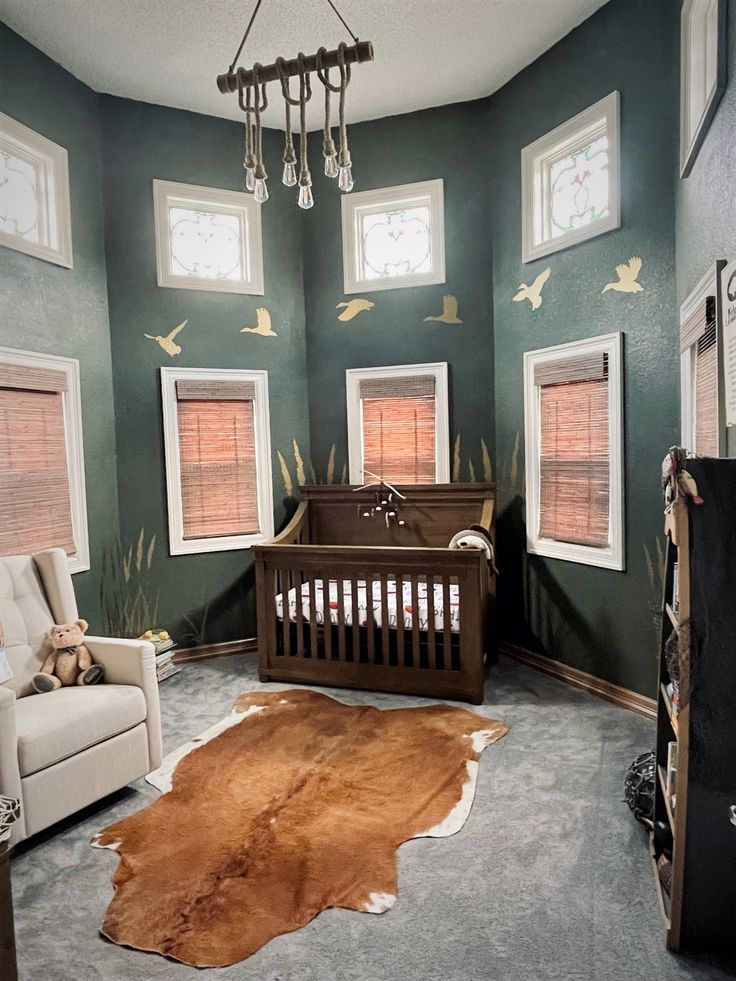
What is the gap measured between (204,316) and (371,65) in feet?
5.97

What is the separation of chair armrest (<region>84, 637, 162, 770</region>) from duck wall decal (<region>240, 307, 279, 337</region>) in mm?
2456

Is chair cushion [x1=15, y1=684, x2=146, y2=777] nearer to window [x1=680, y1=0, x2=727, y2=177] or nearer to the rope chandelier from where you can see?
the rope chandelier

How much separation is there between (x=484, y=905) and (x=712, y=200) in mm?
2513

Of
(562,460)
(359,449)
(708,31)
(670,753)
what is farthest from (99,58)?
(670,753)

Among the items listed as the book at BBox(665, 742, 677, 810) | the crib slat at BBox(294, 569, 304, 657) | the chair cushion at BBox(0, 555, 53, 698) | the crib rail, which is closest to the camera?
the book at BBox(665, 742, 677, 810)

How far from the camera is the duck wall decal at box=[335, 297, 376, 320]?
460 centimetres

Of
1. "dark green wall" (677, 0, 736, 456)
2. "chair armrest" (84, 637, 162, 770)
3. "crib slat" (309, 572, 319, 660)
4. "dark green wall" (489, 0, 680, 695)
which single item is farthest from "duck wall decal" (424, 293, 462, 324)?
"chair armrest" (84, 637, 162, 770)

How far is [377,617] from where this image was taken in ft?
12.4

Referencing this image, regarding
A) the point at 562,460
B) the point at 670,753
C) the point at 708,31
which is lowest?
the point at 670,753

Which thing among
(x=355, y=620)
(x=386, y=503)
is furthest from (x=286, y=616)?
(x=386, y=503)

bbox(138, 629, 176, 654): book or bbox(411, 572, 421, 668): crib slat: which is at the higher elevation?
bbox(411, 572, 421, 668): crib slat

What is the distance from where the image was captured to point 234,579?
459 cm

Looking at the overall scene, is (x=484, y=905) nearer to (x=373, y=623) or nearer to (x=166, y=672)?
(x=373, y=623)

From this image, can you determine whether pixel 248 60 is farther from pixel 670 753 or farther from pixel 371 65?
pixel 670 753
